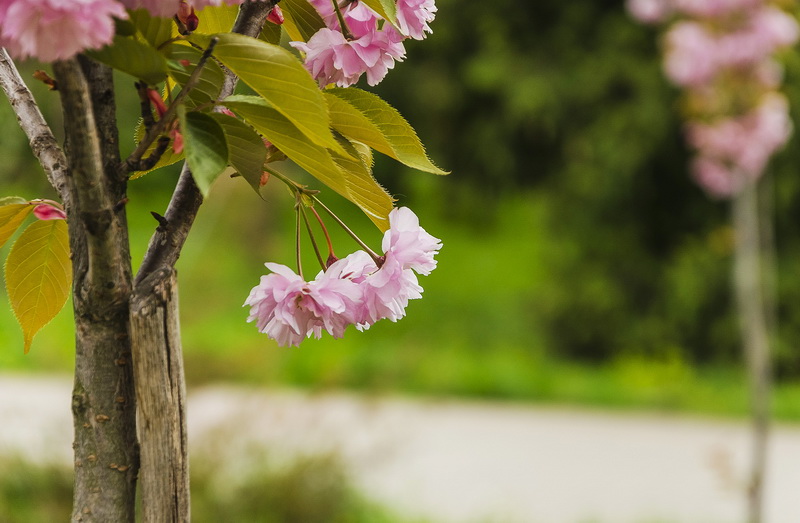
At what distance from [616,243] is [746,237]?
3.18 metres

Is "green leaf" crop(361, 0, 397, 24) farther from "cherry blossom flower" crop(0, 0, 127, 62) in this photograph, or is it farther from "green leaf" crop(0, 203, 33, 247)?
"green leaf" crop(0, 203, 33, 247)

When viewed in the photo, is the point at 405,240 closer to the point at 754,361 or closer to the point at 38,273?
the point at 38,273

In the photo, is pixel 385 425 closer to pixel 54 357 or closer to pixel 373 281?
pixel 54 357

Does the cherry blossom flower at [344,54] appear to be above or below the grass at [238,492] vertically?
below

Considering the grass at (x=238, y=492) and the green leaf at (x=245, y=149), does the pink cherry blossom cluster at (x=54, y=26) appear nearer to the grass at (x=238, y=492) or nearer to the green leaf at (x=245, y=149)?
the green leaf at (x=245, y=149)

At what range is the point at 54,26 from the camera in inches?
16.0

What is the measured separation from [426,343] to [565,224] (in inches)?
52.5

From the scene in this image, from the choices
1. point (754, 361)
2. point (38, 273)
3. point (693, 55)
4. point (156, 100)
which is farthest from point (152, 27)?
point (693, 55)

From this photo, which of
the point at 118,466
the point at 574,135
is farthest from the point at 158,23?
the point at 574,135

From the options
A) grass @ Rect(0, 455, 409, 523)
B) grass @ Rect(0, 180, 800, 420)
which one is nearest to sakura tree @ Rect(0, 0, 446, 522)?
grass @ Rect(0, 180, 800, 420)

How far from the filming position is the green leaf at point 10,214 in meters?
0.64

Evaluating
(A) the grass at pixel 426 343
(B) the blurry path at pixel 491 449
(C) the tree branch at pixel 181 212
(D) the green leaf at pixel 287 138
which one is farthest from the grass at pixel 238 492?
(D) the green leaf at pixel 287 138

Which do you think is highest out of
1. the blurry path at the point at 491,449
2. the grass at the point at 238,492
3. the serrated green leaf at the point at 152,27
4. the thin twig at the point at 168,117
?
the blurry path at the point at 491,449

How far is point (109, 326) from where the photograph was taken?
0.58 metres
